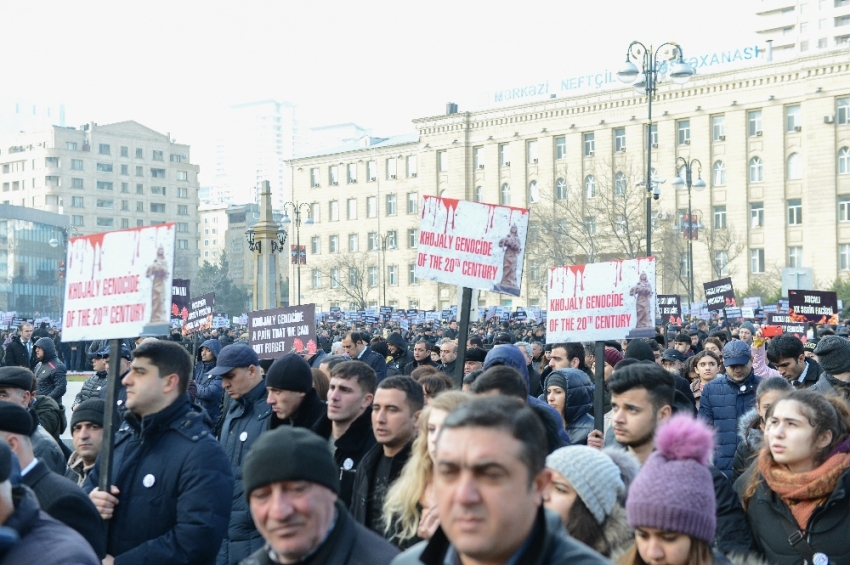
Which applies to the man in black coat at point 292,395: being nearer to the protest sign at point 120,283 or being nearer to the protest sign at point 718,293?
the protest sign at point 120,283

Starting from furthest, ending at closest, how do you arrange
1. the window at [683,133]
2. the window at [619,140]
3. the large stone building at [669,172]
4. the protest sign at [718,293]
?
the window at [619,140]
the window at [683,133]
the large stone building at [669,172]
the protest sign at [718,293]

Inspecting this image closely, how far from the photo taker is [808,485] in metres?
→ 4.84

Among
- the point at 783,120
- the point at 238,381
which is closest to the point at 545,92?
the point at 783,120

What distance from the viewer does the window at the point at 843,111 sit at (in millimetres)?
62594

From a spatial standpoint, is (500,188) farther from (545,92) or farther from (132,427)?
(132,427)

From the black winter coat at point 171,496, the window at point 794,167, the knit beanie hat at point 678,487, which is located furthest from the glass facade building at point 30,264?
the knit beanie hat at point 678,487

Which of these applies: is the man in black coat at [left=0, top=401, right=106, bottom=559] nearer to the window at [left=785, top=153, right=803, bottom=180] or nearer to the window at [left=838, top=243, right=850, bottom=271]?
the window at [left=838, top=243, right=850, bottom=271]

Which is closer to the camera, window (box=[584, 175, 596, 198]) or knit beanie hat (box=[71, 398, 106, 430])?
knit beanie hat (box=[71, 398, 106, 430])

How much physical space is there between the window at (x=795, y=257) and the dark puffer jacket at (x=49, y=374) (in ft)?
189

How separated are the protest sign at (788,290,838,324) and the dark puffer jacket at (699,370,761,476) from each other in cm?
843

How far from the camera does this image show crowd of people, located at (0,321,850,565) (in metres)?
2.79

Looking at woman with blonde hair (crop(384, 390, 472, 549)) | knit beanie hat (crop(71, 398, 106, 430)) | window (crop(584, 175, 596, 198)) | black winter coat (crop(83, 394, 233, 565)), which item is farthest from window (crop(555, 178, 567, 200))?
woman with blonde hair (crop(384, 390, 472, 549))

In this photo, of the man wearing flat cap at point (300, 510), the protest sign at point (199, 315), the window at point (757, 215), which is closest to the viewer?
the man wearing flat cap at point (300, 510)

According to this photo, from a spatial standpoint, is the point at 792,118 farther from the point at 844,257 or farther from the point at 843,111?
the point at 844,257
